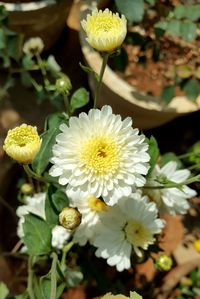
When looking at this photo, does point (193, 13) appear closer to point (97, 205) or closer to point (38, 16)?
point (38, 16)

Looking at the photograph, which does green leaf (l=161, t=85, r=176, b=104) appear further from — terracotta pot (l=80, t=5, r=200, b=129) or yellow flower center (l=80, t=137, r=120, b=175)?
yellow flower center (l=80, t=137, r=120, b=175)

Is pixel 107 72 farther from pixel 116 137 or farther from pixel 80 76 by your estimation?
pixel 116 137

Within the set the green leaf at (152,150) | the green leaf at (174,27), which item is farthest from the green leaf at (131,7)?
the green leaf at (152,150)

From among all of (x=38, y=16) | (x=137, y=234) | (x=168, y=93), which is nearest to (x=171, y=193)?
(x=137, y=234)

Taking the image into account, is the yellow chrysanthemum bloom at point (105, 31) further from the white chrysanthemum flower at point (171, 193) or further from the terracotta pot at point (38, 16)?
the terracotta pot at point (38, 16)

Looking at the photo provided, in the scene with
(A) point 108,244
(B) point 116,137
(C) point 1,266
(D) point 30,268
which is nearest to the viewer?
(B) point 116,137

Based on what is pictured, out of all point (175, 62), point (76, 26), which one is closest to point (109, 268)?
point (175, 62)
